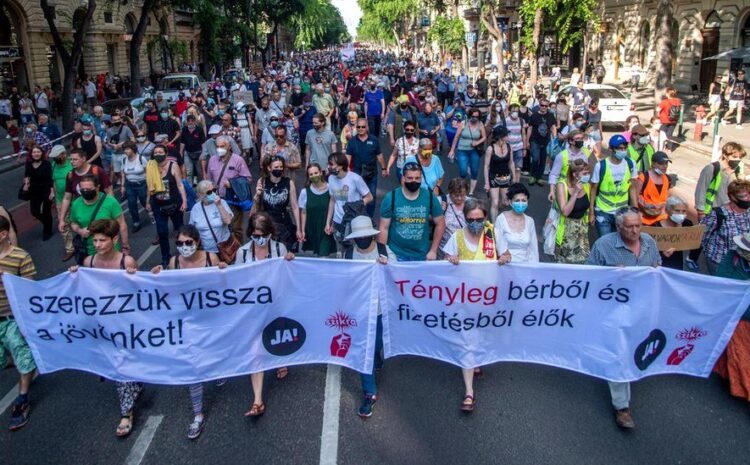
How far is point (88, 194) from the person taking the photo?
6383mm

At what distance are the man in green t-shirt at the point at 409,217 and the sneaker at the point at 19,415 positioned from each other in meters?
3.20

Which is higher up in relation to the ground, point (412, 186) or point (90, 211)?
point (412, 186)

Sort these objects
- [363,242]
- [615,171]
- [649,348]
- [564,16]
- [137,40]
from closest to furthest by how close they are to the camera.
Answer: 1. [649,348]
2. [363,242]
3. [615,171]
4. [137,40]
5. [564,16]

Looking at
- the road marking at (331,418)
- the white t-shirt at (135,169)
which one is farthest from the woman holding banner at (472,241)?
the white t-shirt at (135,169)

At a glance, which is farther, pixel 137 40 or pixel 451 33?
pixel 451 33

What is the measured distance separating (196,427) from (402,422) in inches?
60.8

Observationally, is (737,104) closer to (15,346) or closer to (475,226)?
(475,226)

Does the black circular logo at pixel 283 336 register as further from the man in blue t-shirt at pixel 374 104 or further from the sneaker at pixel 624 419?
the man in blue t-shirt at pixel 374 104

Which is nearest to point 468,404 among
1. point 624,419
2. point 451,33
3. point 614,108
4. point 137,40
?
point 624,419

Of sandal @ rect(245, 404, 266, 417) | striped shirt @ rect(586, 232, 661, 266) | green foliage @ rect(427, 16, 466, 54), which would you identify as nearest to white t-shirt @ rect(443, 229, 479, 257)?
striped shirt @ rect(586, 232, 661, 266)

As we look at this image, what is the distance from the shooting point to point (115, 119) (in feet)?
40.8

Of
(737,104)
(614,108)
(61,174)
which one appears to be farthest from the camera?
(614,108)

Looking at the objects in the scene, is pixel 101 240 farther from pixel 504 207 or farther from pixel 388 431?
pixel 504 207

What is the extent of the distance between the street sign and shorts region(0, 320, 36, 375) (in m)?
27.5
